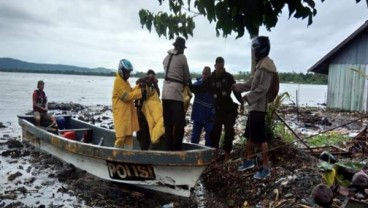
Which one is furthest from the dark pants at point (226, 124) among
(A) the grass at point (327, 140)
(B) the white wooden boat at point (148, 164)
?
(A) the grass at point (327, 140)

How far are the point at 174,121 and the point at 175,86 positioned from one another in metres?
0.57

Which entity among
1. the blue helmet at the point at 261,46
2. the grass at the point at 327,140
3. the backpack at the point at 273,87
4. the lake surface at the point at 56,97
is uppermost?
the blue helmet at the point at 261,46

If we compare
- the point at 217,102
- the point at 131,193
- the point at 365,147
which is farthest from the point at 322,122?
the point at 131,193

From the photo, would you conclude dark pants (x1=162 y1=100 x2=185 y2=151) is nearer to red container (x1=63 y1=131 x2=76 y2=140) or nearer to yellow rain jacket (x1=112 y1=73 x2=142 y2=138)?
yellow rain jacket (x1=112 y1=73 x2=142 y2=138)

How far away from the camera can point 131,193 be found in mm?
6688

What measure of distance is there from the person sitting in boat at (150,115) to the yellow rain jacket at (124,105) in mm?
174

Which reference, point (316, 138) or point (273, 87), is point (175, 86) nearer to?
point (273, 87)

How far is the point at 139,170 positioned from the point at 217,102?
180cm

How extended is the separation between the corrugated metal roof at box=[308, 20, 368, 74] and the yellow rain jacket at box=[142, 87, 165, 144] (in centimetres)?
1358

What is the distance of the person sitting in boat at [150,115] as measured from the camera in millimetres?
6500

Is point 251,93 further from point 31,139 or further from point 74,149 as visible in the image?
point 31,139

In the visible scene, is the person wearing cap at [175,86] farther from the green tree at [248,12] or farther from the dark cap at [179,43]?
the green tree at [248,12]

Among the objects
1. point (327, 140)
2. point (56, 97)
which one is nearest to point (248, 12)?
point (327, 140)

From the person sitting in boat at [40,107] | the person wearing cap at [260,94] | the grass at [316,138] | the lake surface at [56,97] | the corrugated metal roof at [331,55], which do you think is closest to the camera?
the person wearing cap at [260,94]
